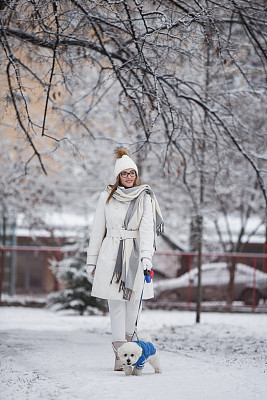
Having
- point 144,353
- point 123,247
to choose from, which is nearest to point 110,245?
point 123,247

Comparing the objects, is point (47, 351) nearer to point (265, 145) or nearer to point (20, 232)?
point (265, 145)

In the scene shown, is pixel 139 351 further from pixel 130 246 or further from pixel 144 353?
pixel 130 246

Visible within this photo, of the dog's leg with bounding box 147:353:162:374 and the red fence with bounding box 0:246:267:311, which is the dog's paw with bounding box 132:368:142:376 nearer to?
the dog's leg with bounding box 147:353:162:374

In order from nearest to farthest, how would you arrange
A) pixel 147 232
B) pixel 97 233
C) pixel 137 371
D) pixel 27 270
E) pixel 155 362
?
pixel 137 371, pixel 155 362, pixel 147 232, pixel 97 233, pixel 27 270

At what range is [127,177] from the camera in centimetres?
645

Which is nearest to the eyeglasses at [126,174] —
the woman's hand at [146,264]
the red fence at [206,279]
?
the woman's hand at [146,264]

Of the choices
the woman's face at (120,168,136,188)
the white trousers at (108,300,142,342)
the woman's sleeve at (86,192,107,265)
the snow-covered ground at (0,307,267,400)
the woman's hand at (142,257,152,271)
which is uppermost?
the woman's face at (120,168,136,188)

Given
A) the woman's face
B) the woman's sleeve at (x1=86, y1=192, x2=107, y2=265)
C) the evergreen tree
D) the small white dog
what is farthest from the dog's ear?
the evergreen tree

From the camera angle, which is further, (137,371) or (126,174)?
(126,174)

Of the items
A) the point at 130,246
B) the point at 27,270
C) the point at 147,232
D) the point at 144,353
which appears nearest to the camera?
the point at 144,353

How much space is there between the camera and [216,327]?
11867 millimetres

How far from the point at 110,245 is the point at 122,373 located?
1217 millimetres

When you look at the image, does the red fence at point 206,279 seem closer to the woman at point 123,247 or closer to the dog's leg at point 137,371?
the woman at point 123,247

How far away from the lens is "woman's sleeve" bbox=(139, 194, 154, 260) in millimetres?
6027
